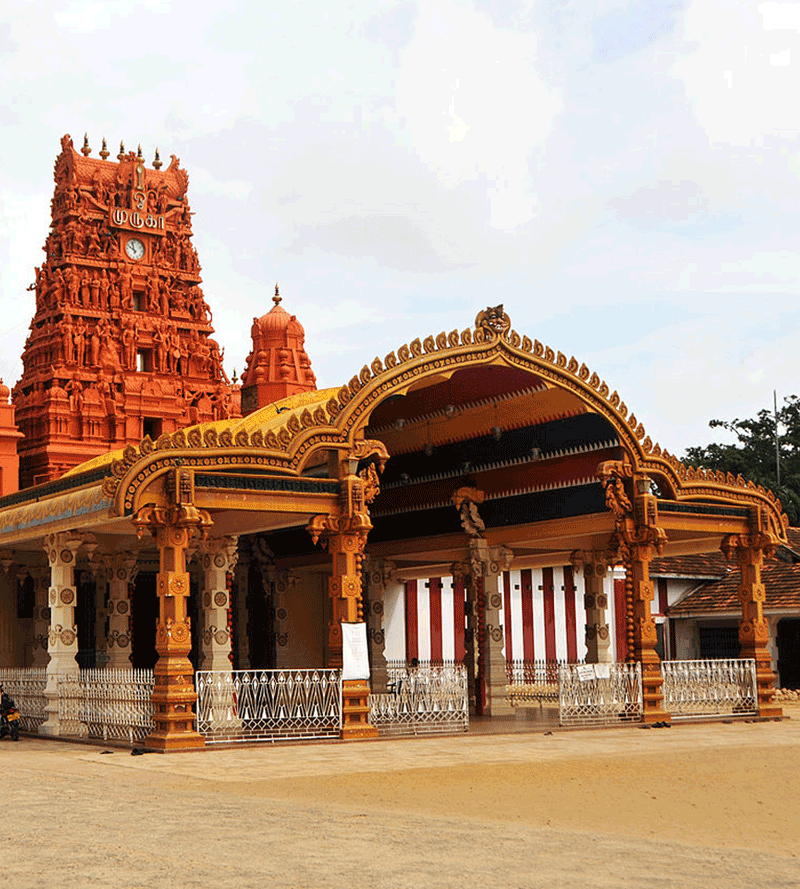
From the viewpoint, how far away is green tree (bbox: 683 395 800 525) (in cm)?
5181

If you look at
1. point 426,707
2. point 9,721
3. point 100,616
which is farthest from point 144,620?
point 426,707

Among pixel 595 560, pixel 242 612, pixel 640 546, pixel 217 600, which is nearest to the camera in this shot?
pixel 217 600

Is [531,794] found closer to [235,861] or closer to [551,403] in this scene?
[235,861]

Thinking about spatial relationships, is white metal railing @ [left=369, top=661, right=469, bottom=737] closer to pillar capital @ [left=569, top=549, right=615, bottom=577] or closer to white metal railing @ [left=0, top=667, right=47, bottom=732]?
pillar capital @ [left=569, top=549, right=615, bottom=577]

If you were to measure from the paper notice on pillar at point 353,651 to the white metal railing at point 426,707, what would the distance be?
93 centimetres

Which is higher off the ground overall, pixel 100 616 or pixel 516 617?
pixel 100 616

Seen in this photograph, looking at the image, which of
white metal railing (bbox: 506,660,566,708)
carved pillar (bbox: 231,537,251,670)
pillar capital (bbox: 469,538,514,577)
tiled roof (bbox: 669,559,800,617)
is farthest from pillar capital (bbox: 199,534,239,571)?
tiled roof (bbox: 669,559,800,617)

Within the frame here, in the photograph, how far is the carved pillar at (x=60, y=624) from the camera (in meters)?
19.2

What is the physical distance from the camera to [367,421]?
773 inches

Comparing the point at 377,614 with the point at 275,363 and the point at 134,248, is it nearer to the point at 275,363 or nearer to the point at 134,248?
the point at 275,363

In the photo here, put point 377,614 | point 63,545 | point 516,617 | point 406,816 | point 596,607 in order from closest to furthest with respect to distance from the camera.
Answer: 1. point 406,816
2. point 63,545
3. point 596,607
4. point 377,614
5. point 516,617

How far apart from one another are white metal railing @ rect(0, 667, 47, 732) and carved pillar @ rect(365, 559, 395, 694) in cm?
673

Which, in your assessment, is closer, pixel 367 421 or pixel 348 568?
pixel 348 568

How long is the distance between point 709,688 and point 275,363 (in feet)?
53.6
